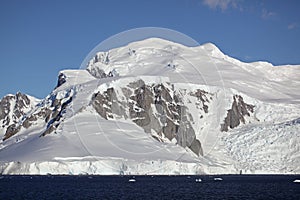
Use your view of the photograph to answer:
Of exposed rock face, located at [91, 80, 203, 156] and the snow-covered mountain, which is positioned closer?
the snow-covered mountain

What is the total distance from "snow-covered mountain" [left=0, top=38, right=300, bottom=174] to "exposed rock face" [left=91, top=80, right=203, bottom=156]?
32 centimetres

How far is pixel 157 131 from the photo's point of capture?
167 meters

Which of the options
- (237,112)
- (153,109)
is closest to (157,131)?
(153,109)

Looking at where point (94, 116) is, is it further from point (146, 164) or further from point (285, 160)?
point (285, 160)

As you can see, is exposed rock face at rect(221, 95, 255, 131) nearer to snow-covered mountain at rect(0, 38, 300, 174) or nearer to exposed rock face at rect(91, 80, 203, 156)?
snow-covered mountain at rect(0, 38, 300, 174)

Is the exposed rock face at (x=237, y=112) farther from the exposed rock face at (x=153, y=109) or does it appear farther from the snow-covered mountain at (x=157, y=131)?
the exposed rock face at (x=153, y=109)

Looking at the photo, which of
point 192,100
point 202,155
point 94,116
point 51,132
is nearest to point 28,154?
point 51,132

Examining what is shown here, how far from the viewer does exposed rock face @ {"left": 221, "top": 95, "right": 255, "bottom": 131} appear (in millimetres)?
177387

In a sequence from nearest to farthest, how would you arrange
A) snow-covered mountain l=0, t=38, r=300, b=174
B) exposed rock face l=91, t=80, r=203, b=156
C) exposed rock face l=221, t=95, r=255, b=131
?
snow-covered mountain l=0, t=38, r=300, b=174, exposed rock face l=91, t=80, r=203, b=156, exposed rock face l=221, t=95, r=255, b=131

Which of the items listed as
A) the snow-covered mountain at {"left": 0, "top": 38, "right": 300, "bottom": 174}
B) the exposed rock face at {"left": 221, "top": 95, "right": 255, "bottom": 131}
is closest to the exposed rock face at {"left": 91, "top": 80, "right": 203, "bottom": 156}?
the snow-covered mountain at {"left": 0, "top": 38, "right": 300, "bottom": 174}

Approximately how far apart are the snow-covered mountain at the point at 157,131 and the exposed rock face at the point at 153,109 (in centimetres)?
32

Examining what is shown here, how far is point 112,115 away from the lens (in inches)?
6526

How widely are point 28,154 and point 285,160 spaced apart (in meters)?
69.7

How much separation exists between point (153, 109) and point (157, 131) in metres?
10.7
